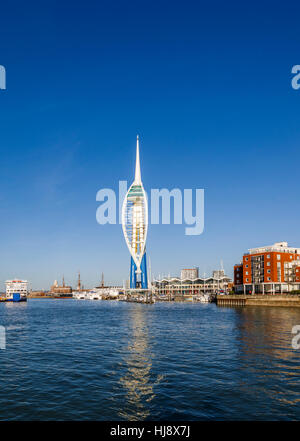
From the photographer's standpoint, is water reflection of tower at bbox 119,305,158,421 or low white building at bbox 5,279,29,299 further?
low white building at bbox 5,279,29,299

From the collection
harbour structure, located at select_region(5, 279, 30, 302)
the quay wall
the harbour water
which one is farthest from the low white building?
the harbour water

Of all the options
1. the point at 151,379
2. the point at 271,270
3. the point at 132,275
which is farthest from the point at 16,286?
the point at 151,379

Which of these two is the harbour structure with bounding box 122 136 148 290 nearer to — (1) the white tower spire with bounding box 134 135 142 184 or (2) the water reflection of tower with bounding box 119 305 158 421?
(1) the white tower spire with bounding box 134 135 142 184

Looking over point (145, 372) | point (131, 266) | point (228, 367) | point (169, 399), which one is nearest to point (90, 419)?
point (169, 399)

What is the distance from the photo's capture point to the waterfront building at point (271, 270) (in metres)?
99.2

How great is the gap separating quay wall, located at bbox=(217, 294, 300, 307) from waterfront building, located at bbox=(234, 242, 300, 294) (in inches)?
289

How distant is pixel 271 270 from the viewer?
99.7 m

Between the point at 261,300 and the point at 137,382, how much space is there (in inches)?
3103

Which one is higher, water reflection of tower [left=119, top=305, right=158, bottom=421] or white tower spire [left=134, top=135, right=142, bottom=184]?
white tower spire [left=134, top=135, right=142, bottom=184]

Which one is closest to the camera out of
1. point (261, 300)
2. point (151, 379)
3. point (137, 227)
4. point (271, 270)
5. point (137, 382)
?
point (137, 382)

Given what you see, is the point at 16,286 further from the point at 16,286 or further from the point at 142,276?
the point at 142,276

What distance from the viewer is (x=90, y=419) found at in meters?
13.9

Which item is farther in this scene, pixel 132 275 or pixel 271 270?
pixel 132 275

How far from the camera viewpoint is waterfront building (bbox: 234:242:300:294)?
99250 mm
